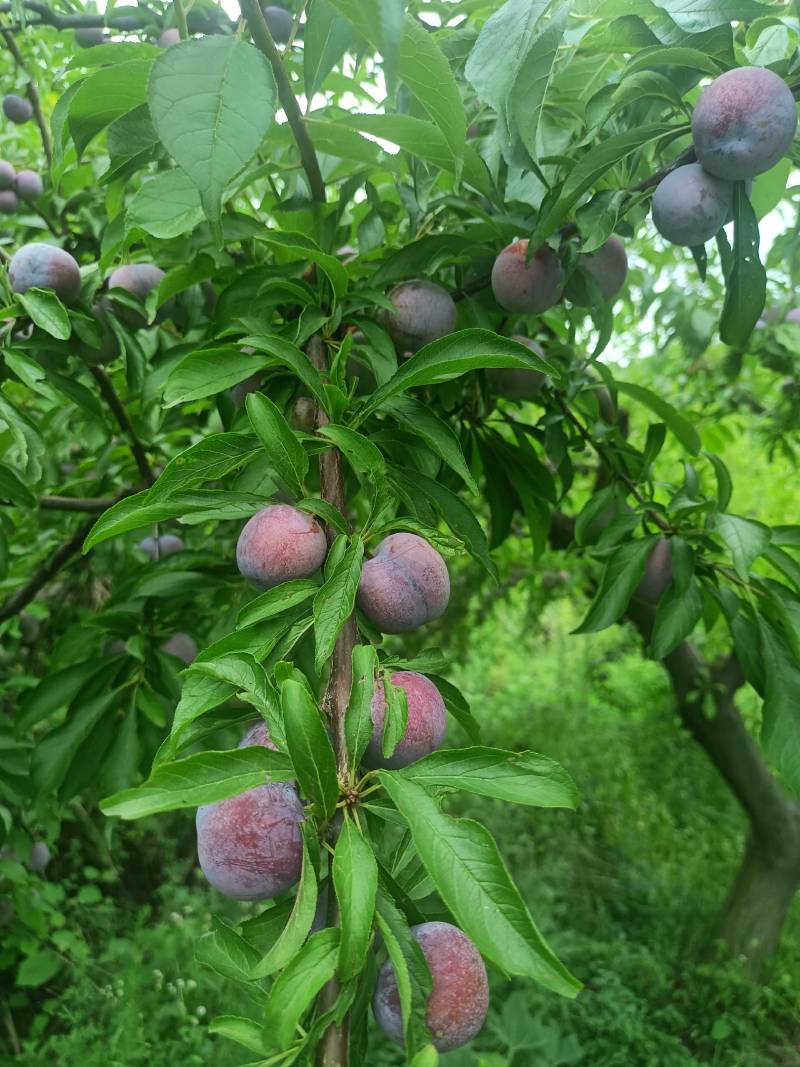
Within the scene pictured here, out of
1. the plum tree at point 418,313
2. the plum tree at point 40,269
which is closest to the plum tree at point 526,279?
the plum tree at point 418,313

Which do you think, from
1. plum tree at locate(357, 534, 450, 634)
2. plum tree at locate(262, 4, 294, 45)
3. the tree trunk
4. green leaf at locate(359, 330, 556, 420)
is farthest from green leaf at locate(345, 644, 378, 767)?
the tree trunk

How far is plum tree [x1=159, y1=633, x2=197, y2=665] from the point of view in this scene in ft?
4.05

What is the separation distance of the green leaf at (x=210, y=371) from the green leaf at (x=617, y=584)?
0.57 meters

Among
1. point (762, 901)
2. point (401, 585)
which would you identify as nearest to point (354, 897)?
point (401, 585)

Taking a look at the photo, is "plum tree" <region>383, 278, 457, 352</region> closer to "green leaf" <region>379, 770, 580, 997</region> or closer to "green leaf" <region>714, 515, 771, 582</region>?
"green leaf" <region>714, 515, 771, 582</region>

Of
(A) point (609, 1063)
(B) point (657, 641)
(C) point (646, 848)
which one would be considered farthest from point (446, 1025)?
(C) point (646, 848)

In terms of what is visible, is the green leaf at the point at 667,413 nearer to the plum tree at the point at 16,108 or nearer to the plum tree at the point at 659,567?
the plum tree at the point at 659,567

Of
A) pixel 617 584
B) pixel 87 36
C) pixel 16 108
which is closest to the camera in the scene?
pixel 617 584

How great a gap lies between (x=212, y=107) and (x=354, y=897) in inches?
18.7

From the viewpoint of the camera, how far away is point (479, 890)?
1.52ft

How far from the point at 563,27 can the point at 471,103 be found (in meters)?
0.41

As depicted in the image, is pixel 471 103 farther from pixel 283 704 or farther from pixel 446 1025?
pixel 446 1025

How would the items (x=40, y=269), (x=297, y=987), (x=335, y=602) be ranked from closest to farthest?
(x=297, y=987)
(x=335, y=602)
(x=40, y=269)

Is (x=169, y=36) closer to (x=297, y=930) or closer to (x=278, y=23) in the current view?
(x=278, y=23)
